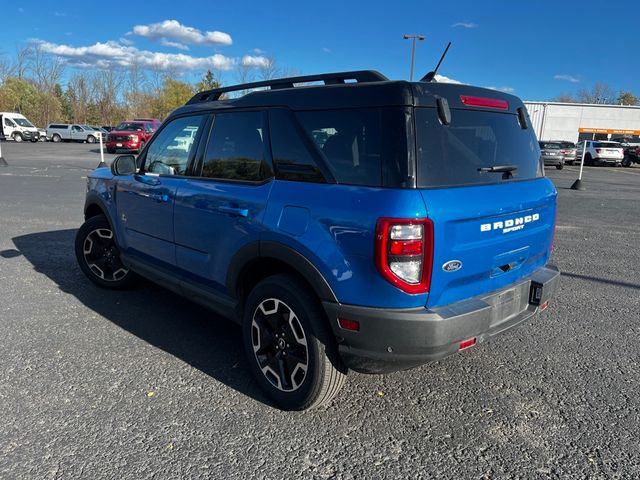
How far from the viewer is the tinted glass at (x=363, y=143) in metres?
2.42

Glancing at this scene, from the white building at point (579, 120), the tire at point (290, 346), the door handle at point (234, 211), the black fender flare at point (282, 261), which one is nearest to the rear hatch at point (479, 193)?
the black fender flare at point (282, 261)

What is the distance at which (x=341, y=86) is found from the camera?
2705 mm

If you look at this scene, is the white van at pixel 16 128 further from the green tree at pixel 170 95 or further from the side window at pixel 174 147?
the side window at pixel 174 147

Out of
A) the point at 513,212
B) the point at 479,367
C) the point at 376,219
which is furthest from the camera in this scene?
the point at 479,367

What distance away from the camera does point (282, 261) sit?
2797 millimetres

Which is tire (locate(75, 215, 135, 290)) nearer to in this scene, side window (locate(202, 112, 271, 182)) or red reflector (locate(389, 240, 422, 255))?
side window (locate(202, 112, 271, 182))

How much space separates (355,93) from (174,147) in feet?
6.22

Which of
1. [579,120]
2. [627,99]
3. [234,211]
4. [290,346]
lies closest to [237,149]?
[234,211]

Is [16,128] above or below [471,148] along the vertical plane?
above

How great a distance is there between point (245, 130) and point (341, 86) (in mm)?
829

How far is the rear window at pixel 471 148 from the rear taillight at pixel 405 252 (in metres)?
0.25

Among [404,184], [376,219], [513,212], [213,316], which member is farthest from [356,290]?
[213,316]

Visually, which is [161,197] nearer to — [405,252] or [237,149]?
[237,149]

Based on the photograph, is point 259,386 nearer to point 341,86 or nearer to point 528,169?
point 341,86
